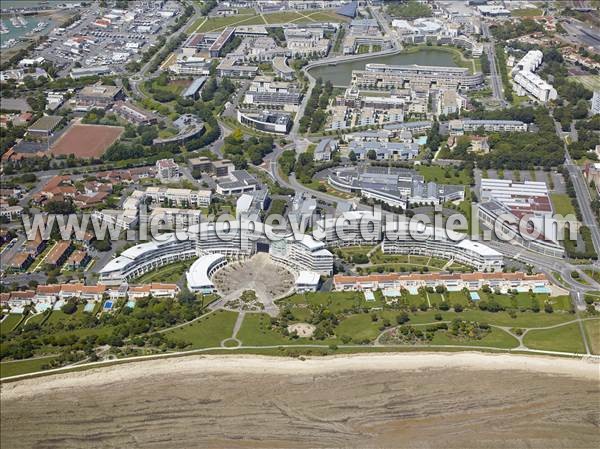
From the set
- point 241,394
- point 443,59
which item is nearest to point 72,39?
point 443,59

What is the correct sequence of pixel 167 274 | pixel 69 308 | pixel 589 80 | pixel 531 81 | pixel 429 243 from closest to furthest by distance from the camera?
1. pixel 69 308
2. pixel 167 274
3. pixel 429 243
4. pixel 531 81
5. pixel 589 80

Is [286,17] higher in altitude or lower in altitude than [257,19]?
lower

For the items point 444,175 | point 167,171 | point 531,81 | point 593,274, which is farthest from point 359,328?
point 531,81

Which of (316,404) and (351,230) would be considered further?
(351,230)

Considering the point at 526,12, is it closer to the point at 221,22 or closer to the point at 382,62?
the point at 382,62

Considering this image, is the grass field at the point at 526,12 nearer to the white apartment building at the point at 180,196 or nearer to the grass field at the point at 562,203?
the grass field at the point at 562,203

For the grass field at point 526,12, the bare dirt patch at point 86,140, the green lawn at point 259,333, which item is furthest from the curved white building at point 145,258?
the grass field at point 526,12

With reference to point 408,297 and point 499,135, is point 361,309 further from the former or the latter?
point 499,135

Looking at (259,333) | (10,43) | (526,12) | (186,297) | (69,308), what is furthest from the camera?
(526,12)
